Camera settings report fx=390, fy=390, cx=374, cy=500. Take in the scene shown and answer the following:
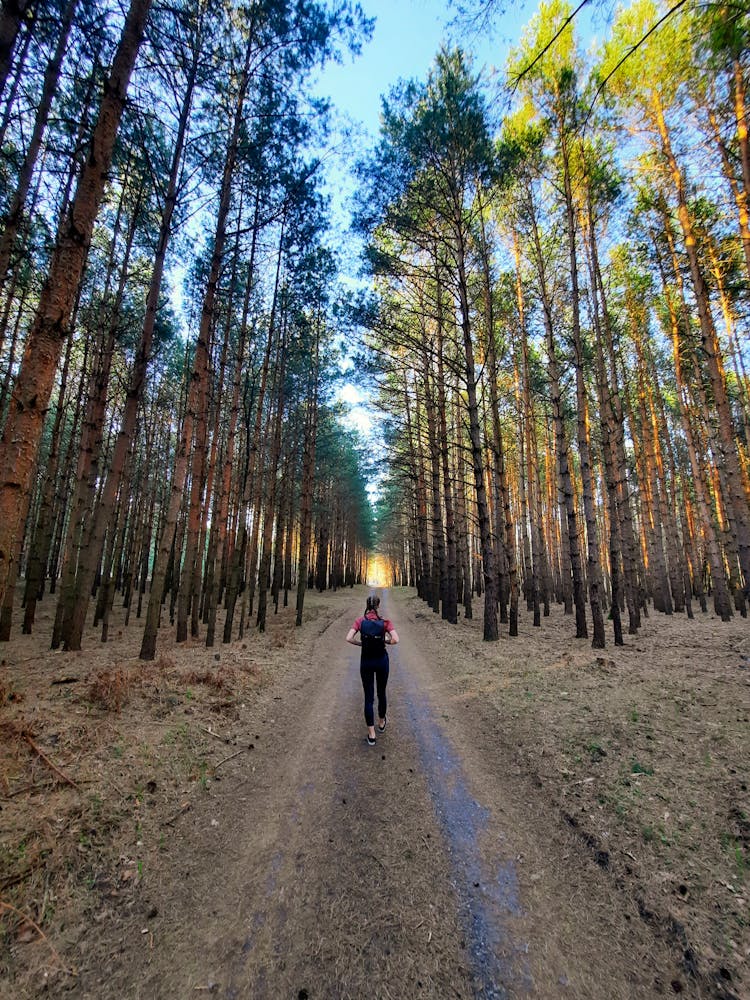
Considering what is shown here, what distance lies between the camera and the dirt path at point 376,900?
7.11 ft

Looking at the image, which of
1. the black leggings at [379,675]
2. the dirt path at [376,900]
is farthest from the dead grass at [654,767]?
the black leggings at [379,675]

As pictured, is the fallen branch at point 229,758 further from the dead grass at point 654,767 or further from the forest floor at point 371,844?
the dead grass at point 654,767

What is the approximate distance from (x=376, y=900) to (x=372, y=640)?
3030 mm

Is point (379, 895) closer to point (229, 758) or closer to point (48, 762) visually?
point (229, 758)

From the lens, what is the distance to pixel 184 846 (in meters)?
3.24

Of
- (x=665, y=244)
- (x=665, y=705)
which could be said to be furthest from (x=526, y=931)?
(x=665, y=244)

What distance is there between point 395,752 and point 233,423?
919cm

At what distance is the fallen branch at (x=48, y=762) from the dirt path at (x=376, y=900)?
1.17m

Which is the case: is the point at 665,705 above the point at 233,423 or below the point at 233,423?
below

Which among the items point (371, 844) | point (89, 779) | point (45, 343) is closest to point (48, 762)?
point (89, 779)

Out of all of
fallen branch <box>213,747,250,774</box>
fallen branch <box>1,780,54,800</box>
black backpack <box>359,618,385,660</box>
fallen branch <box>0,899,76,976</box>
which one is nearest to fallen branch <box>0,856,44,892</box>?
fallen branch <box>0,899,76,976</box>

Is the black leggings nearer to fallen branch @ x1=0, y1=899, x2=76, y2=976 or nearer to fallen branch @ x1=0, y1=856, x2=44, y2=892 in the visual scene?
fallen branch @ x1=0, y1=856, x2=44, y2=892

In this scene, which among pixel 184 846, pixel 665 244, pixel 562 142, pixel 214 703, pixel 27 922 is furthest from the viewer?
pixel 665 244

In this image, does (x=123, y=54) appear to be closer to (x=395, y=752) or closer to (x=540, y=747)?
(x=395, y=752)
